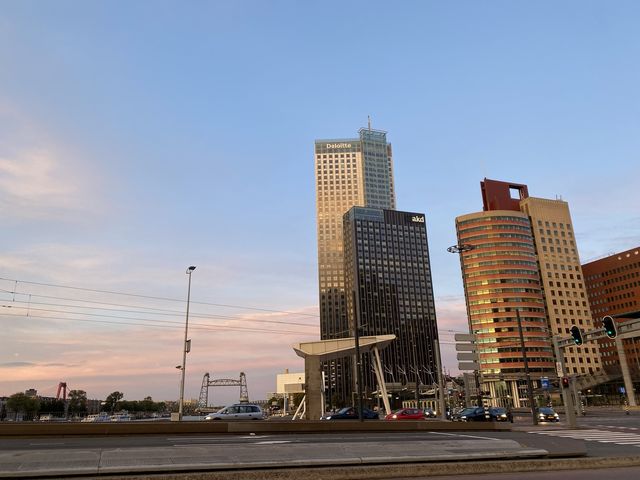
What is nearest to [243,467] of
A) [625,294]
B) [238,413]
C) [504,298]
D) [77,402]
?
[238,413]

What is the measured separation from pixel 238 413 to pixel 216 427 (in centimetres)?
1461

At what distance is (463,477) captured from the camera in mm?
11992

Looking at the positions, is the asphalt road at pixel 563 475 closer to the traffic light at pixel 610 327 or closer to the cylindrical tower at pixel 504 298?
the traffic light at pixel 610 327

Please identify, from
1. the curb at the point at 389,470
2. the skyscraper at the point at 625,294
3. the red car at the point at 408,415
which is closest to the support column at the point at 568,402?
the red car at the point at 408,415

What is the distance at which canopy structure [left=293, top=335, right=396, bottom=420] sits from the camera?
44.2 meters

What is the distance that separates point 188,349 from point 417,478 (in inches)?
1547

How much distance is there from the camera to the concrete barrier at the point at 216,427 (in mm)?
23047

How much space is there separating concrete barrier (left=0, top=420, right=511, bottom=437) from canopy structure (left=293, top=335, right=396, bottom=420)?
15983 millimetres

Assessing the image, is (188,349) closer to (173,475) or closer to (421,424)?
(421,424)

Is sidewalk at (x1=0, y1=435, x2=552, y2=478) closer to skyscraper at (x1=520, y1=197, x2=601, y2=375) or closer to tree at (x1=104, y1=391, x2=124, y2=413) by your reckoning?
tree at (x1=104, y1=391, x2=124, y2=413)

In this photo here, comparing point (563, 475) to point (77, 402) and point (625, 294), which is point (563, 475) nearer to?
point (77, 402)

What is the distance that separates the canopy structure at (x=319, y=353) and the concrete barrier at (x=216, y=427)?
16.0 m

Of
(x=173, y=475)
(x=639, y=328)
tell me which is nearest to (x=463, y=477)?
(x=173, y=475)

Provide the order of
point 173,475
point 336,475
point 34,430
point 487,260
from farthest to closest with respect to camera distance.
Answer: point 487,260 < point 34,430 < point 336,475 < point 173,475
